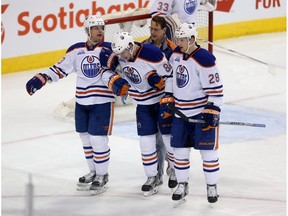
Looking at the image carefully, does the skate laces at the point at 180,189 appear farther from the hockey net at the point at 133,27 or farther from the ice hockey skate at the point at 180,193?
the hockey net at the point at 133,27

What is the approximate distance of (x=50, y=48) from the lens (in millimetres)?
10359

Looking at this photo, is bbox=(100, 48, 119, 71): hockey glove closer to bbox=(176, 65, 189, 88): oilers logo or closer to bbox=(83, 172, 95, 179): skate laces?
bbox=(176, 65, 189, 88): oilers logo

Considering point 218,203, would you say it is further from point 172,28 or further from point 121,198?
point 172,28

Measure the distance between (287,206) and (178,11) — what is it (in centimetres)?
210

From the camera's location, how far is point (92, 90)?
6.46 metres

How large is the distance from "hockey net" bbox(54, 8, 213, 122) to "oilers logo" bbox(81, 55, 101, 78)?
4.18 feet

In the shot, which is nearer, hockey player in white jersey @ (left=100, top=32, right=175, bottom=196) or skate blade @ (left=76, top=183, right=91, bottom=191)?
hockey player in white jersey @ (left=100, top=32, right=175, bottom=196)

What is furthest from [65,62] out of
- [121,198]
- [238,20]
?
[238,20]

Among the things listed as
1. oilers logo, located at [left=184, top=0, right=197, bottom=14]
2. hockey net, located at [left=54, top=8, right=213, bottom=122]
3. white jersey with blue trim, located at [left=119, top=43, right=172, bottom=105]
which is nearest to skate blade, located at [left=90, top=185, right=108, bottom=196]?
white jersey with blue trim, located at [left=119, top=43, right=172, bottom=105]

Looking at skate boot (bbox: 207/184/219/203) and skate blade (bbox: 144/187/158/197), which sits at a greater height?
skate boot (bbox: 207/184/219/203)

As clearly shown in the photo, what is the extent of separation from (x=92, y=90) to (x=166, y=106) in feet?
1.77

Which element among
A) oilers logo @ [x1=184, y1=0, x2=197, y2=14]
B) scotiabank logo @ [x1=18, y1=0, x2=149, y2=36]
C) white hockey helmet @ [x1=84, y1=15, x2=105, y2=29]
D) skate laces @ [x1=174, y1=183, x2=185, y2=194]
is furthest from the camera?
scotiabank logo @ [x1=18, y1=0, x2=149, y2=36]

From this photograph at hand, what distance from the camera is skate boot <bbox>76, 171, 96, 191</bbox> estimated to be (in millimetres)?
6690

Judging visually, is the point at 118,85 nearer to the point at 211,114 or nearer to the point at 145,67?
the point at 145,67
